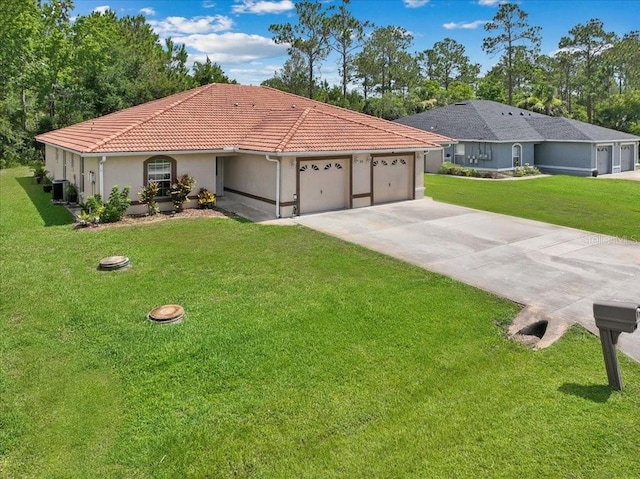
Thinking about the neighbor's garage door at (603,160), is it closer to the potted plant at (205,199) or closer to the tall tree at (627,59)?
the potted plant at (205,199)

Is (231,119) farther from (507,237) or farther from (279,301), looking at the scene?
(279,301)

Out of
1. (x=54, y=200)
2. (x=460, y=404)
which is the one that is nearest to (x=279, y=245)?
(x=460, y=404)

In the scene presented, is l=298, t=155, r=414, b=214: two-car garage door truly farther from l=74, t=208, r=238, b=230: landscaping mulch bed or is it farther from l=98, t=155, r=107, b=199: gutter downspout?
l=98, t=155, r=107, b=199: gutter downspout

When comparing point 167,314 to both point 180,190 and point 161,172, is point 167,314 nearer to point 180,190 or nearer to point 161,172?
point 180,190

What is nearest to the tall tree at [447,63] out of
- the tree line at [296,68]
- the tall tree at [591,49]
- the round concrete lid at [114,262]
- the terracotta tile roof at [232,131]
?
the tree line at [296,68]

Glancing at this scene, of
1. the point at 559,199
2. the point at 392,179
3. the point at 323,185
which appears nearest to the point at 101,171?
the point at 323,185

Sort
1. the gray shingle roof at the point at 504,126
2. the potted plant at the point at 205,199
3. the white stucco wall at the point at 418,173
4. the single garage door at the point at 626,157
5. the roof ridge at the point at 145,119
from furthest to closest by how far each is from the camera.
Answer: the single garage door at the point at 626,157
the gray shingle roof at the point at 504,126
the white stucco wall at the point at 418,173
the potted plant at the point at 205,199
the roof ridge at the point at 145,119

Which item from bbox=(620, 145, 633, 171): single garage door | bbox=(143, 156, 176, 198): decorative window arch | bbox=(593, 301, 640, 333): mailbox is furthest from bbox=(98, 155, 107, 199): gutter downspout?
bbox=(620, 145, 633, 171): single garage door
